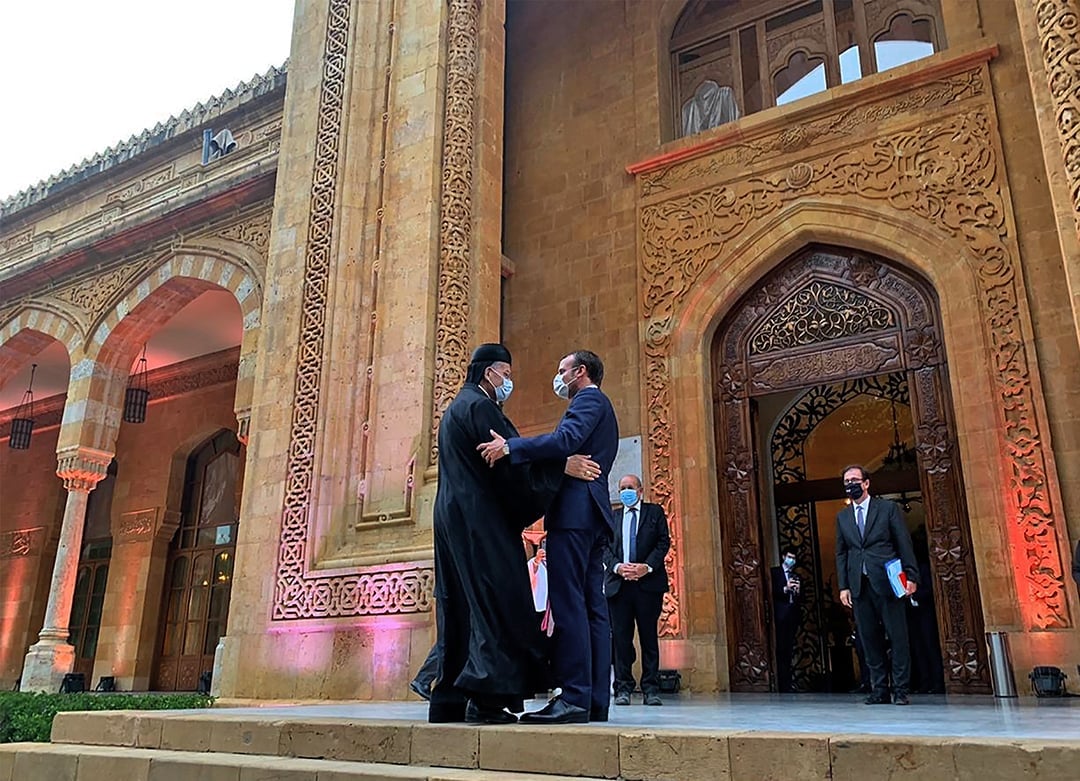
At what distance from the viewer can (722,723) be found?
11.5ft

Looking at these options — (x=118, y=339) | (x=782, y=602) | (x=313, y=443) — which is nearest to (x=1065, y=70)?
(x=782, y=602)

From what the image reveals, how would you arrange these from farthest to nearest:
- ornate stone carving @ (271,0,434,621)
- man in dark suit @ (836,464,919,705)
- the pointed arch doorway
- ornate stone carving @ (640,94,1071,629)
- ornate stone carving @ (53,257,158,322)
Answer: ornate stone carving @ (53,257,158,322) < the pointed arch doorway < ornate stone carving @ (640,94,1071,629) < ornate stone carving @ (271,0,434,621) < man in dark suit @ (836,464,919,705)

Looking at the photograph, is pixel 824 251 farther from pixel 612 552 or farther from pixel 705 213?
pixel 612 552

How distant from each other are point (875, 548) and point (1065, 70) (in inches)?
126

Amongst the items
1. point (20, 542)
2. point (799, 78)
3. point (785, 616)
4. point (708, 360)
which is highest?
point (799, 78)

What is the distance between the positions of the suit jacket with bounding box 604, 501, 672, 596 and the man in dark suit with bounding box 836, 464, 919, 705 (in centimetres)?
109

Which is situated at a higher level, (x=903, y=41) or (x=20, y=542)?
(x=903, y=41)

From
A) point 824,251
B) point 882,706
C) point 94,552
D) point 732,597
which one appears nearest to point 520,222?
point 824,251

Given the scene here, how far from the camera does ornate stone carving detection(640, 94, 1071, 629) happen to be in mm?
6711

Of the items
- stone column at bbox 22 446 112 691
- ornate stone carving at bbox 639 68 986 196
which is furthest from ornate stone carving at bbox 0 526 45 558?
ornate stone carving at bbox 639 68 986 196

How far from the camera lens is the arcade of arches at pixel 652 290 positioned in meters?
6.58

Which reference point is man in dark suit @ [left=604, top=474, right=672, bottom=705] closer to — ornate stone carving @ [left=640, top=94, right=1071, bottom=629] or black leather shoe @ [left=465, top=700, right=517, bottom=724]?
black leather shoe @ [left=465, top=700, right=517, bottom=724]

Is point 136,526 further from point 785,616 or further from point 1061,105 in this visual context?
point 1061,105

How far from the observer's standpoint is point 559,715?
3.07 metres
